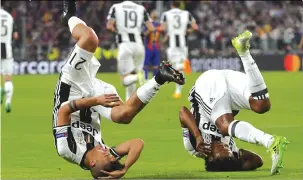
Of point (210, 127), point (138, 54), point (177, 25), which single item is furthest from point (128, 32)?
point (210, 127)

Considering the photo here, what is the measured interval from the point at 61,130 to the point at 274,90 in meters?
15.9

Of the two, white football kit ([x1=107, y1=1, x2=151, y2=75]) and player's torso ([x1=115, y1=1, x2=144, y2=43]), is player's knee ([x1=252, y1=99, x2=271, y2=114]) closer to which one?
white football kit ([x1=107, y1=1, x2=151, y2=75])

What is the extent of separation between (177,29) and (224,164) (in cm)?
1392

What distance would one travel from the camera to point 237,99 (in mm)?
9797

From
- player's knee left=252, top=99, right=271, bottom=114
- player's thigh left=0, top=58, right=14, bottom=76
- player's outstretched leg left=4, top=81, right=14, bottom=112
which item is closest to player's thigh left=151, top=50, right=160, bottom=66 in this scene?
player's thigh left=0, top=58, right=14, bottom=76

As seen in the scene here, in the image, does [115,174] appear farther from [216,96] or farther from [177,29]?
[177,29]

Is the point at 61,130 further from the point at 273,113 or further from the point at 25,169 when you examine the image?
the point at 273,113

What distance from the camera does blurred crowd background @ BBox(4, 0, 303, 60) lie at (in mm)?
33719

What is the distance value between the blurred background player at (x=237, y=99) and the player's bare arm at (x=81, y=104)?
1523 millimetres

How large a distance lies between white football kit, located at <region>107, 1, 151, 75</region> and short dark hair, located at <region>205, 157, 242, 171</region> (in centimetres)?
1021

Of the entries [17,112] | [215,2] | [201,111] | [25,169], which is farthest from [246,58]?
[215,2]

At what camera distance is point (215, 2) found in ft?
125

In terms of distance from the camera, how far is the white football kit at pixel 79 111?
29.7ft

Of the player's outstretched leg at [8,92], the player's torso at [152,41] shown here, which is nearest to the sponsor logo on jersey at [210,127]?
the player's outstretched leg at [8,92]
